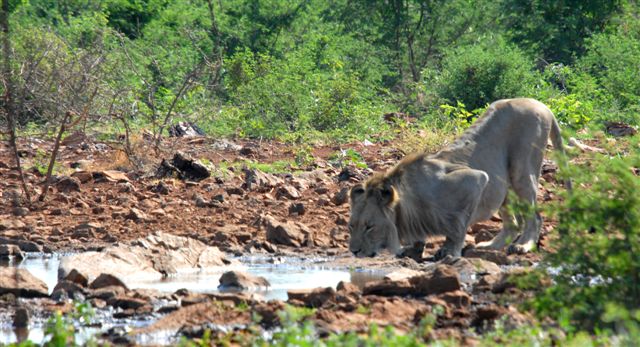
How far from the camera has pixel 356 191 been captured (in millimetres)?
10195

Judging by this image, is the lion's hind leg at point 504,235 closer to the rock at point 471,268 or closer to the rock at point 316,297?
the rock at point 471,268

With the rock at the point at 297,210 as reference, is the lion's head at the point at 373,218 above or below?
below

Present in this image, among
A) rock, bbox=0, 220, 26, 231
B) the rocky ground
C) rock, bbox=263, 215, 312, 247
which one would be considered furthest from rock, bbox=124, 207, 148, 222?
rock, bbox=263, 215, 312, 247

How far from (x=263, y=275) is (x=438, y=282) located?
7.59ft

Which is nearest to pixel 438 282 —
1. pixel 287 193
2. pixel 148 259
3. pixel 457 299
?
pixel 457 299

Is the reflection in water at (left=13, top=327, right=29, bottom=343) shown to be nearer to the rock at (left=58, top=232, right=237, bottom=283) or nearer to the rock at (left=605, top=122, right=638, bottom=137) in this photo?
the rock at (left=58, top=232, right=237, bottom=283)

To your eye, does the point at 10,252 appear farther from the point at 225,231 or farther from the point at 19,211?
the point at 225,231

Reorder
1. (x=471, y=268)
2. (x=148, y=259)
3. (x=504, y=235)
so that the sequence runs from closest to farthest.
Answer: (x=471, y=268)
(x=148, y=259)
(x=504, y=235)

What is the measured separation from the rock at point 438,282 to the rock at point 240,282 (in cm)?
138

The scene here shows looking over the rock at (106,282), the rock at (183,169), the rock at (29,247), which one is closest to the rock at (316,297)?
the rock at (106,282)

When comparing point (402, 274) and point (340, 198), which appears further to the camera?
point (340, 198)

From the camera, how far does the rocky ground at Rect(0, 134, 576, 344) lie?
7.20m

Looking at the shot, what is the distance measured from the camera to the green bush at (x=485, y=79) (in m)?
21.2

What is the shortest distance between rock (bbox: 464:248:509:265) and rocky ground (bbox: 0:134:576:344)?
0.01 metres
